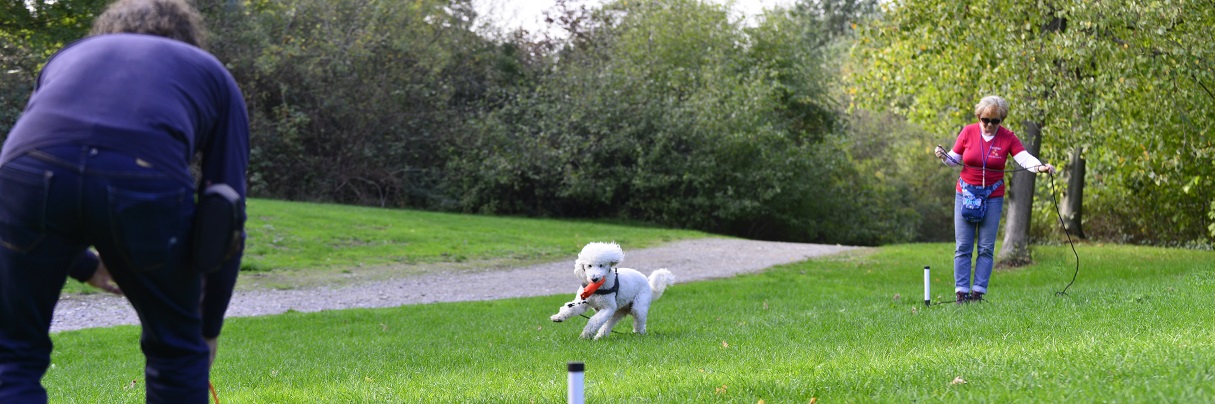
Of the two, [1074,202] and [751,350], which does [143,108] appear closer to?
[751,350]

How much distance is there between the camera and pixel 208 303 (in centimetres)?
377

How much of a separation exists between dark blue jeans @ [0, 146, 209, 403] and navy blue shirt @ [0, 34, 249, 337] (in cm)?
6

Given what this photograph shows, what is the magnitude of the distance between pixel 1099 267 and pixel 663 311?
7.90 meters

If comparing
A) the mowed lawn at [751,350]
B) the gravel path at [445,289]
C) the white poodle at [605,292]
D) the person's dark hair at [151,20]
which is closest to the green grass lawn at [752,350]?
the mowed lawn at [751,350]

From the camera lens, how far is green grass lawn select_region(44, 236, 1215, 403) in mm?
5312

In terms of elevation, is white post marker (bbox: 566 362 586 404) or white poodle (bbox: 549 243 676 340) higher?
white post marker (bbox: 566 362 586 404)

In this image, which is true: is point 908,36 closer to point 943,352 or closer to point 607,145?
point 943,352

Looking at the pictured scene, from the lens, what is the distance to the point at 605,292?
9.05 meters

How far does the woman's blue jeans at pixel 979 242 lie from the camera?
10016 mm

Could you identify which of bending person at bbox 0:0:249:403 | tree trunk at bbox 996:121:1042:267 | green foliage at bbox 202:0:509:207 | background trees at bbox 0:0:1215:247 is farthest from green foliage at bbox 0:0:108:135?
green foliage at bbox 202:0:509:207

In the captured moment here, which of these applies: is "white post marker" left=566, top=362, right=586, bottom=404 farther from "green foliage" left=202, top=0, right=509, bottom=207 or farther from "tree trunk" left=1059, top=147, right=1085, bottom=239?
"green foliage" left=202, top=0, right=509, bottom=207

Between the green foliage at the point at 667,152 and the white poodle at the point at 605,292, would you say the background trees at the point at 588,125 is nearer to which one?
the green foliage at the point at 667,152

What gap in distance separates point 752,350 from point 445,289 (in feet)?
30.5

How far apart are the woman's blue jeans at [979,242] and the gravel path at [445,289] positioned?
687 centimetres
